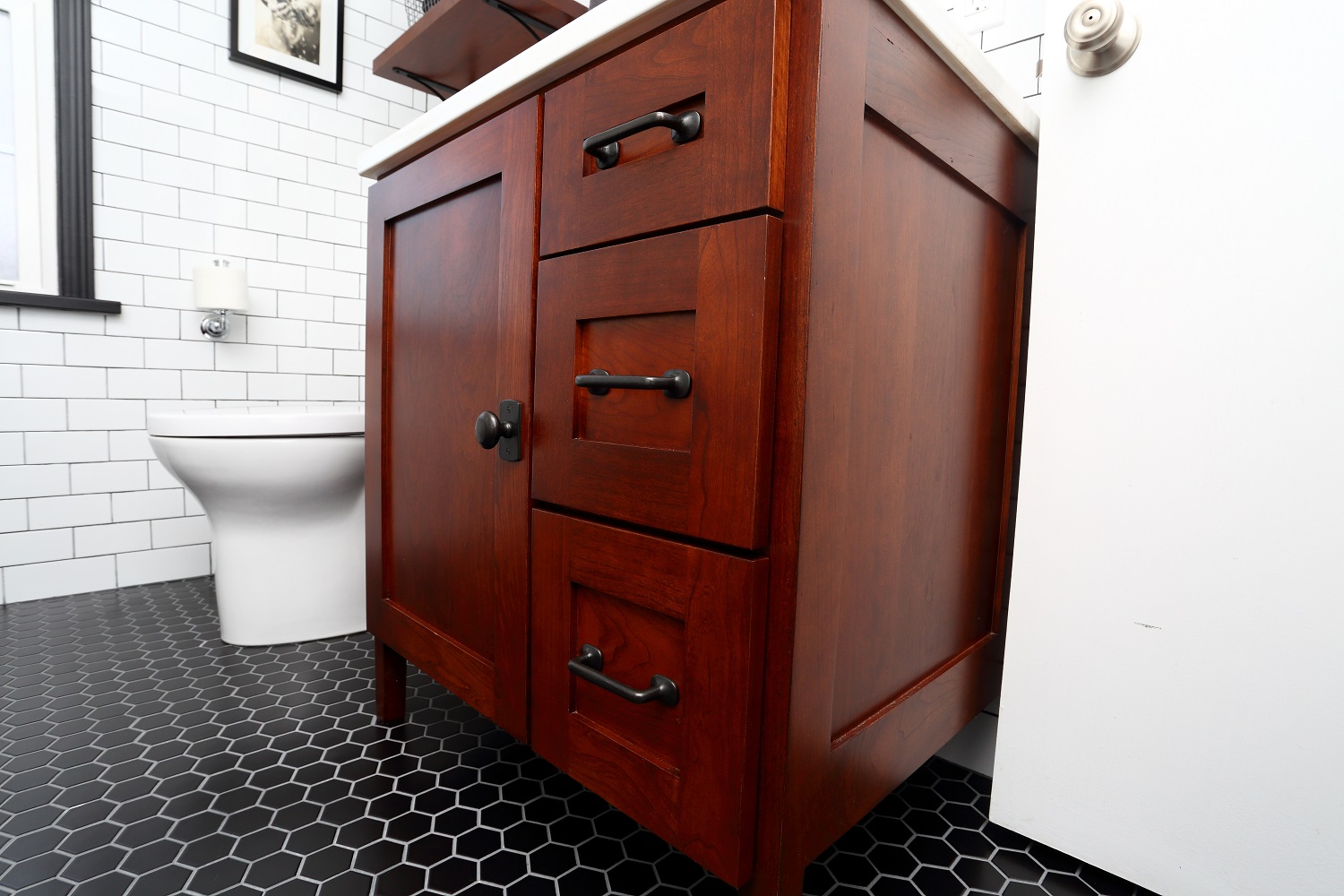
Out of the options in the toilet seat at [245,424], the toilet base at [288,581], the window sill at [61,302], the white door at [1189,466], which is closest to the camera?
the white door at [1189,466]

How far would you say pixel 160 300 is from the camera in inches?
67.9

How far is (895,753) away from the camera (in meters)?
0.68

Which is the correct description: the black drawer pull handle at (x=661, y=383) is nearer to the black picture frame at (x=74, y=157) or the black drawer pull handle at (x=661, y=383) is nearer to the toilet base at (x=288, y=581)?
the toilet base at (x=288, y=581)

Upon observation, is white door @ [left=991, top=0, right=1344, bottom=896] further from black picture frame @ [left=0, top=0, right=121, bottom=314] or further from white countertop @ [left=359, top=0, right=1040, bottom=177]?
black picture frame @ [left=0, top=0, right=121, bottom=314]

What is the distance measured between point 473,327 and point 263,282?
4.82 feet

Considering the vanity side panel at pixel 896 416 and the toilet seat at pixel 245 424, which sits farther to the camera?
the toilet seat at pixel 245 424

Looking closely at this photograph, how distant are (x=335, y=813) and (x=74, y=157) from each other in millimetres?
1687

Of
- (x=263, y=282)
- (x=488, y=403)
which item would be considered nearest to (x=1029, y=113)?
(x=488, y=403)

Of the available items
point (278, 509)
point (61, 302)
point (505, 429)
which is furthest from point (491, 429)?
point (61, 302)

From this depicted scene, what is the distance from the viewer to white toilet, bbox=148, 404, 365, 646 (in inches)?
47.7

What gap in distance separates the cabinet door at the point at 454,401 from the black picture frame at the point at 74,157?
1.14 meters

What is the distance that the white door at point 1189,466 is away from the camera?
61 centimetres

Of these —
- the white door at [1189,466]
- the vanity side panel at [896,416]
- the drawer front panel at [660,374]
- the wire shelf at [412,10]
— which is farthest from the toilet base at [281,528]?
the wire shelf at [412,10]

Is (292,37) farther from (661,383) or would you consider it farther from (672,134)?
(661,383)
